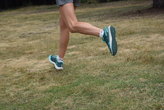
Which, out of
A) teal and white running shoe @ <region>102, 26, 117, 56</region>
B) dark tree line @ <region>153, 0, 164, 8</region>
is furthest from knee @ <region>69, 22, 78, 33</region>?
dark tree line @ <region>153, 0, 164, 8</region>

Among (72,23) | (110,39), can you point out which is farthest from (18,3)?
(110,39)

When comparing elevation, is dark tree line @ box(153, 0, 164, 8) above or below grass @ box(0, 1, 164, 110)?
below

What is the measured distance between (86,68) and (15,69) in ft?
3.58

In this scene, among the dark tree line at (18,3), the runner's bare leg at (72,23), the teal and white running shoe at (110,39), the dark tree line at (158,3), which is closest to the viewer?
the teal and white running shoe at (110,39)

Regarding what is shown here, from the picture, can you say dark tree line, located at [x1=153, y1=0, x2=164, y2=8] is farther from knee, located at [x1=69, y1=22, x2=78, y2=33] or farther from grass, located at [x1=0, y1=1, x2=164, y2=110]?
knee, located at [x1=69, y1=22, x2=78, y2=33]

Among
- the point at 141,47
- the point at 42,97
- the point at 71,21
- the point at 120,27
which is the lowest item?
the point at 120,27

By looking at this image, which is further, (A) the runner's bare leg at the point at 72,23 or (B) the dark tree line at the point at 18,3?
(B) the dark tree line at the point at 18,3

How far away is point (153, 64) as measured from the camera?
16.3 feet

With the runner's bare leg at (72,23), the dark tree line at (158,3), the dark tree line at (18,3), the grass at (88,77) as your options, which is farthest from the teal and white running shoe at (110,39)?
the dark tree line at (18,3)

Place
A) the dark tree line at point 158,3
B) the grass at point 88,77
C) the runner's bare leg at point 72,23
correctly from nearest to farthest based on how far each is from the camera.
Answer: the grass at point 88,77 < the runner's bare leg at point 72,23 < the dark tree line at point 158,3

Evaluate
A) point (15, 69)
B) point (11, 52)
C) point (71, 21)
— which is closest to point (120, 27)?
point (11, 52)

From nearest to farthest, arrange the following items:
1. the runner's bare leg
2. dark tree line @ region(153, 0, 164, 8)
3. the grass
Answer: the grass
the runner's bare leg
dark tree line @ region(153, 0, 164, 8)

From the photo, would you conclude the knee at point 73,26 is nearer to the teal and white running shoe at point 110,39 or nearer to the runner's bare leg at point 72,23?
the runner's bare leg at point 72,23

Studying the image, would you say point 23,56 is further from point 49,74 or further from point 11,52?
point 49,74
